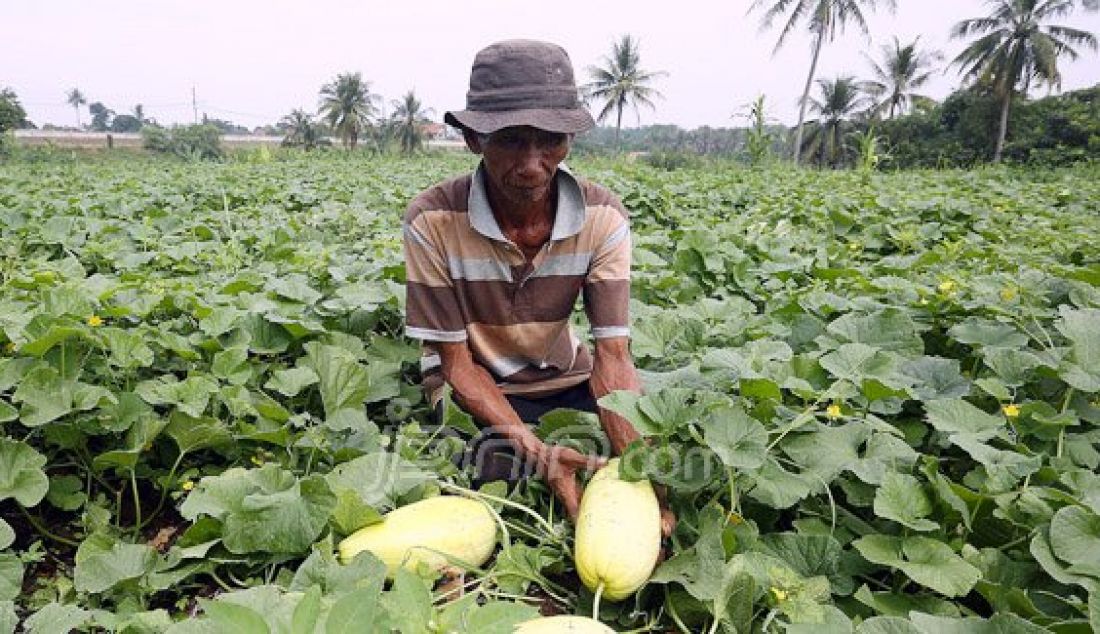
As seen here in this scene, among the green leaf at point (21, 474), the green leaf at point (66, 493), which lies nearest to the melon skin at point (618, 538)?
the green leaf at point (21, 474)

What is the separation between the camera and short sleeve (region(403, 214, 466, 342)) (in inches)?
100

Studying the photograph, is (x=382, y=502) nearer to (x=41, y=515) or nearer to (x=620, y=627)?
(x=620, y=627)

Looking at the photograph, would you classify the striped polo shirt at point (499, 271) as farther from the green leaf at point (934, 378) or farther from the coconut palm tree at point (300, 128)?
the coconut palm tree at point (300, 128)

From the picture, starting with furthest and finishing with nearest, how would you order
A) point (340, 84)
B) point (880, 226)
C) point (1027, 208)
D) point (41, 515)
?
point (340, 84), point (1027, 208), point (880, 226), point (41, 515)

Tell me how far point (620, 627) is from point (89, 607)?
4.43ft

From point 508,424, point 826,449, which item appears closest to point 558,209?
point 508,424

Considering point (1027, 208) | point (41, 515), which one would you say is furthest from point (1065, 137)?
point (41, 515)

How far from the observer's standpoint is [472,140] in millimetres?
2289

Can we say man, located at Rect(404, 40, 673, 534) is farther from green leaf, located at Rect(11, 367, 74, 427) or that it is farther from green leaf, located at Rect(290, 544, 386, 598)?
green leaf, located at Rect(11, 367, 74, 427)

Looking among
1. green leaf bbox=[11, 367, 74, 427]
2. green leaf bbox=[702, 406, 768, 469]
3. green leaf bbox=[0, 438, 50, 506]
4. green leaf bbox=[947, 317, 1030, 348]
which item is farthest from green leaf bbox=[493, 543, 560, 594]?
green leaf bbox=[947, 317, 1030, 348]

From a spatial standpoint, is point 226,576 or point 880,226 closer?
point 226,576

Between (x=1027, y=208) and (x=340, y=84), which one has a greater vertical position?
(x=340, y=84)

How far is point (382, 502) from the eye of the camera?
198 cm

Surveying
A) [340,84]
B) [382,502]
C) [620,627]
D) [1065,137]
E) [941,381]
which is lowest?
[620,627]
